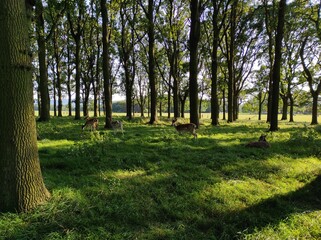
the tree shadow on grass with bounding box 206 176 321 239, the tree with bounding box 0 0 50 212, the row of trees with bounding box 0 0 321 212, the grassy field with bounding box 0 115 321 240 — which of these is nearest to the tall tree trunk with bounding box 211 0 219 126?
the row of trees with bounding box 0 0 321 212

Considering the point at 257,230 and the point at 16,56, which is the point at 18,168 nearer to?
the point at 16,56

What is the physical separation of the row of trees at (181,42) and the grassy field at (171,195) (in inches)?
285

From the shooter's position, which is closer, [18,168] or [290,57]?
[18,168]

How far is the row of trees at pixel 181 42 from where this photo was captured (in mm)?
15609

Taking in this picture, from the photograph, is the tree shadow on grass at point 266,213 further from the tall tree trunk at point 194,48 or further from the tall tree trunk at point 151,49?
the tall tree trunk at point 151,49

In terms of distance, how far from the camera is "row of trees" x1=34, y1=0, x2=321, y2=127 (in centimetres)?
1561

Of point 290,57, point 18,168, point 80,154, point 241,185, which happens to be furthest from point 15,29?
point 290,57

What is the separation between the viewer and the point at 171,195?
238 inches

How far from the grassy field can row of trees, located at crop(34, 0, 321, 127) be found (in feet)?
23.7

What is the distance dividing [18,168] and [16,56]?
6.78 ft

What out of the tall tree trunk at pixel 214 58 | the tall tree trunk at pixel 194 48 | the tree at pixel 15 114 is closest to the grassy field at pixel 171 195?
the tree at pixel 15 114

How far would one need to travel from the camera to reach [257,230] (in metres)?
4.88

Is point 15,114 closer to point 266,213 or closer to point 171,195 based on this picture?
point 171,195

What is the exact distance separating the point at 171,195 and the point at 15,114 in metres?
3.86
